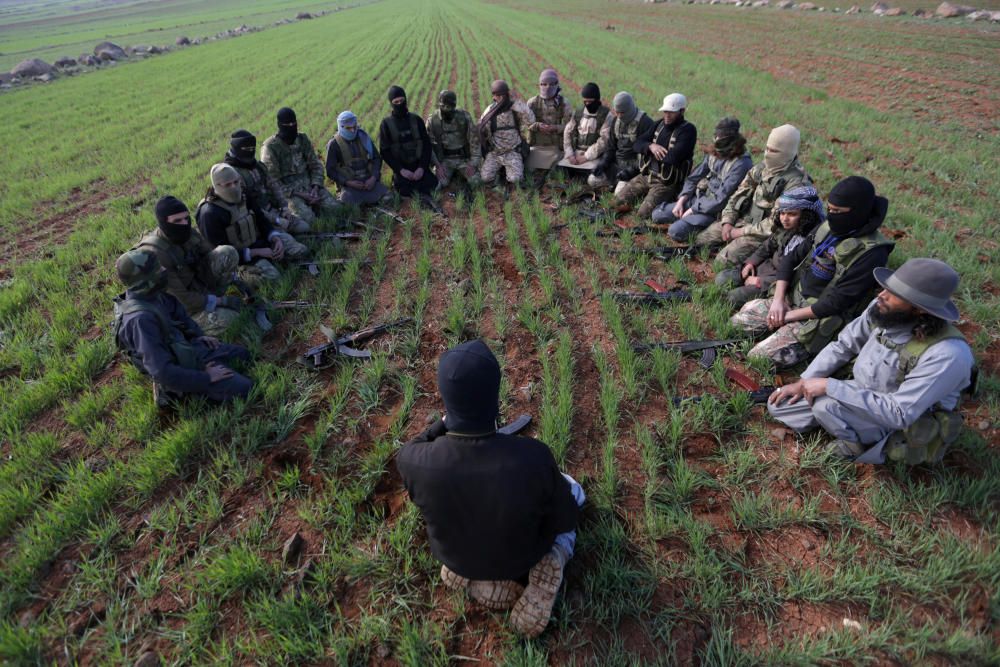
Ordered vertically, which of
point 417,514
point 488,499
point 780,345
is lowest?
point 417,514

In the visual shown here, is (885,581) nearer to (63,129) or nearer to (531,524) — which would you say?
(531,524)

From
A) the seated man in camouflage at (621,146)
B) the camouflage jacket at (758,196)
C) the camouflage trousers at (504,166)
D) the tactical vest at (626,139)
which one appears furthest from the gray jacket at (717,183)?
the camouflage trousers at (504,166)

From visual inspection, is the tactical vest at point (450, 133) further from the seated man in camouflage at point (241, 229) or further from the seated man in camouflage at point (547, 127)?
the seated man in camouflage at point (241, 229)

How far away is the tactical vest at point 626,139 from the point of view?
7074 mm

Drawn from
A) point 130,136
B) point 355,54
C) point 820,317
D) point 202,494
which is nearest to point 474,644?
point 202,494

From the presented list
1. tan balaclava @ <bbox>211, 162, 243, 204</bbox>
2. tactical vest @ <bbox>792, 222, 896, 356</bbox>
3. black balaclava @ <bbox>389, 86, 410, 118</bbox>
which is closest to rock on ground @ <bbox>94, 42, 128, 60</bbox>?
black balaclava @ <bbox>389, 86, 410, 118</bbox>

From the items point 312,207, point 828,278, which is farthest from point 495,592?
point 312,207

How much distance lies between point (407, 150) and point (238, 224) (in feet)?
9.87

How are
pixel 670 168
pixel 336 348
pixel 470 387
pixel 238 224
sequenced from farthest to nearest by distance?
pixel 670 168 < pixel 238 224 < pixel 336 348 < pixel 470 387

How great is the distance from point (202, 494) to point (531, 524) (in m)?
2.24

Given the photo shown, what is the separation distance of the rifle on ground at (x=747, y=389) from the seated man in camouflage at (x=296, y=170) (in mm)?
5422

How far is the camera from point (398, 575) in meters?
2.54

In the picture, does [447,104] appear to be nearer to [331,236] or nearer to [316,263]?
[331,236]

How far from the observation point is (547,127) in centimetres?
798
